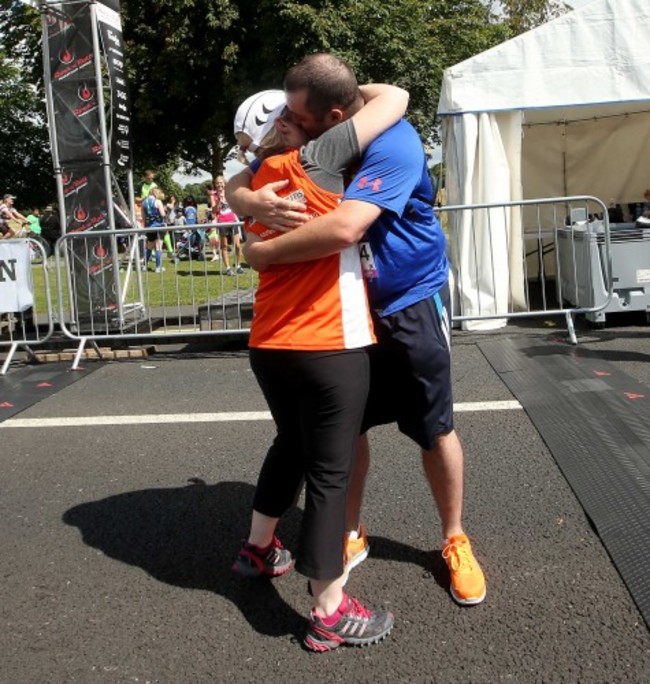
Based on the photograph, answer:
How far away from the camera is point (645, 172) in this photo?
12.1 metres

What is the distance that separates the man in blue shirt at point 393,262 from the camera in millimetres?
2365

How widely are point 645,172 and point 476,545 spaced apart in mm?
10409

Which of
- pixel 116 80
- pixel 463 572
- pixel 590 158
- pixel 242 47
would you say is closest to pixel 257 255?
pixel 463 572

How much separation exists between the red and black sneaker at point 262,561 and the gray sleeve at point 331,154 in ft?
4.64

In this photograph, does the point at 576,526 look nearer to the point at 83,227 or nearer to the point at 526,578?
the point at 526,578

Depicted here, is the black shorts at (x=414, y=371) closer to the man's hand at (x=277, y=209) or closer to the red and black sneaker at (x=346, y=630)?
the man's hand at (x=277, y=209)

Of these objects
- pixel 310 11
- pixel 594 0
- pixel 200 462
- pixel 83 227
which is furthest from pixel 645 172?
pixel 310 11

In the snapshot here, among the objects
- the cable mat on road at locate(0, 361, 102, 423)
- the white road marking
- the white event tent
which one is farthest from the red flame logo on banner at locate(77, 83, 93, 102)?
the white road marking

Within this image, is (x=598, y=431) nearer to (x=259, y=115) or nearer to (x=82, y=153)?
(x=259, y=115)

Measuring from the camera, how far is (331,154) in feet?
7.75

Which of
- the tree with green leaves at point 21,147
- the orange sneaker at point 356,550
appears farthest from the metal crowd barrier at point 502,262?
the tree with green leaves at point 21,147

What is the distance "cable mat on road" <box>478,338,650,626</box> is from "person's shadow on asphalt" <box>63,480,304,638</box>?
129 centimetres

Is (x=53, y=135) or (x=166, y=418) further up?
(x=53, y=135)

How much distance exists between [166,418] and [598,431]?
2765 millimetres
